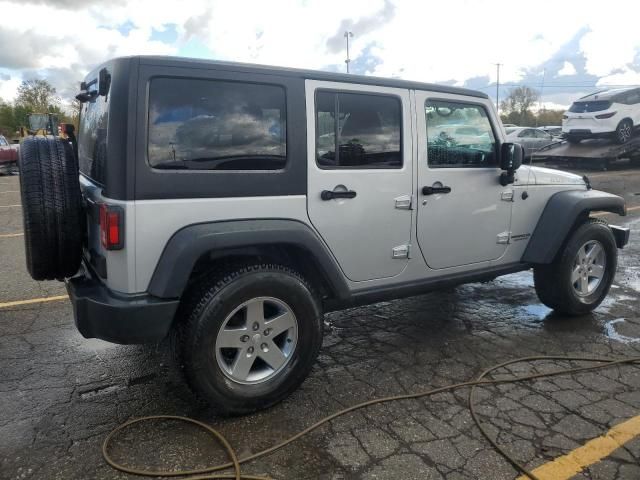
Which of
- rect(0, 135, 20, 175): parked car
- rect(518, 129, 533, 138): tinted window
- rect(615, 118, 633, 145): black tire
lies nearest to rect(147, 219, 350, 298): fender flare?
rect(615, 118, 633, 145): black tire

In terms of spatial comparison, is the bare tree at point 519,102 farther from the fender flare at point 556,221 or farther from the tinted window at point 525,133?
the fender flare at point 556,221

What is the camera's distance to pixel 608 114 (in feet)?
49.5

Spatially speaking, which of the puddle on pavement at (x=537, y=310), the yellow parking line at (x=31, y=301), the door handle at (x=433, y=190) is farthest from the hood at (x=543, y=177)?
the yellow parking line at (x=31, y=301)

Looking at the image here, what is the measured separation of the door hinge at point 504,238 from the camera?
4133 millimetres

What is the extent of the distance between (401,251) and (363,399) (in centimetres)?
102

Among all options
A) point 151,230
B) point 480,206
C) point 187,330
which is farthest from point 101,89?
point 480,206

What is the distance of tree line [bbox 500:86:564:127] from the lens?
169 feet

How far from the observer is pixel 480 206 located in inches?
155

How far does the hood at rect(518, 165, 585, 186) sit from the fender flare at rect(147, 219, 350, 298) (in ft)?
6.80

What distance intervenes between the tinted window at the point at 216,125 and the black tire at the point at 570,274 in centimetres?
267

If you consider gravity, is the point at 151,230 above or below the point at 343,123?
below

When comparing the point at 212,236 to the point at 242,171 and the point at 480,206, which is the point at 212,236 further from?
the point at 480,206

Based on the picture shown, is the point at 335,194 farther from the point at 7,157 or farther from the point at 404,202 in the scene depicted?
the point at 7,157

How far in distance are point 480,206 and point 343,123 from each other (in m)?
1.35
